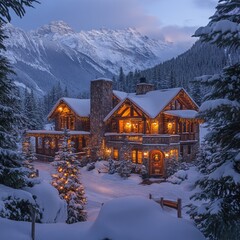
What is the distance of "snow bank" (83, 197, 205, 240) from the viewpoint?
7688mm

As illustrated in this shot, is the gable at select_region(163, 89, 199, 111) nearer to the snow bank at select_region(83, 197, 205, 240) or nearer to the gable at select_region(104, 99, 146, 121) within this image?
the gable at select_region(104, 99, 146, 121)

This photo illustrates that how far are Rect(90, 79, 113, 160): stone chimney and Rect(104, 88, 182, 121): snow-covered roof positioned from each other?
4.59 feet

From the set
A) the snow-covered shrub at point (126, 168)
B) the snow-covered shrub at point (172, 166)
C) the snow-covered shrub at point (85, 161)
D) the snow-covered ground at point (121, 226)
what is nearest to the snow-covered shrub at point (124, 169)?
the snow-covered shrub at point (126, 168)

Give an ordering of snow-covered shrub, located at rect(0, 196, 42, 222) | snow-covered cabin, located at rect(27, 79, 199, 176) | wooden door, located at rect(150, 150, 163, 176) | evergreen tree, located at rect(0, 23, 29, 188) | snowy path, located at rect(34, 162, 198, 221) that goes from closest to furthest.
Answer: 1. snow-covered shrub, located at rect(0, 196, 42, 222)
2. evergreen tree, located at rect(0, 23, 29, 188)
3. snowy path, located at rect(34, 162, 198, 221)
4. wooden door, located at rect(150, 150, 163, 176)
5. snow-covered cabin, located at rect(27, 79, 199, 176)

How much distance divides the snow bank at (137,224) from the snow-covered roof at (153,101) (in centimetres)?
2452

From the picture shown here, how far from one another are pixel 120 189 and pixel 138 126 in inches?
445

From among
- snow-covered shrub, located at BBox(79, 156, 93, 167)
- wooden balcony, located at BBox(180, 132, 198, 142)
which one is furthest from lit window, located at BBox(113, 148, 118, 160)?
wooden balcony, located at BBox(180, 132, 198, 142)

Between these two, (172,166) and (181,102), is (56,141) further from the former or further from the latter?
(172,166)

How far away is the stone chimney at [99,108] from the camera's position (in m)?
37.5

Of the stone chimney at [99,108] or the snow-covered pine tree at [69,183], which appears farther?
the stone chimney at [99,108]

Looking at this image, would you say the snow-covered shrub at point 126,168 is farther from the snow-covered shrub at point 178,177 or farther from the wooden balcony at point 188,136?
the wooden balcony at point 188,136

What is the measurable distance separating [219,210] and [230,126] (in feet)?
7.26

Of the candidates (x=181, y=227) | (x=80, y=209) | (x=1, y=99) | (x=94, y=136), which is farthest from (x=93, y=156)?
(x=181, y=227)

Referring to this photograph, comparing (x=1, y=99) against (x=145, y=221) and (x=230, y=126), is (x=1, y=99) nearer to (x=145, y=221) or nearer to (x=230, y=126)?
(x=145, y=221)
